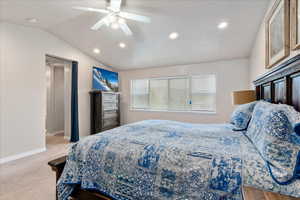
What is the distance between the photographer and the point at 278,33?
1.84 meters

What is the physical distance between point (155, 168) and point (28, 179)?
225 centimetres

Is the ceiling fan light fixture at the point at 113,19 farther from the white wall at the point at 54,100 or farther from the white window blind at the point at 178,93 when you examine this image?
the white wall at the point at 54,100

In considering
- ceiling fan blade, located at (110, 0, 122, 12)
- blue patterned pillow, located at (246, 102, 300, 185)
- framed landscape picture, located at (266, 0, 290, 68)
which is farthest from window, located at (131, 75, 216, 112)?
blue patterned pillow, located at (246, 102, 300, 185)

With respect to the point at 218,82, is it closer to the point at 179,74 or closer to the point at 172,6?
the point at 179,74

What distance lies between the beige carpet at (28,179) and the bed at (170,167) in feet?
2.33

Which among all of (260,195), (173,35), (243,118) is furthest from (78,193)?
(173,35)

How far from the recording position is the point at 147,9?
8.64 ft

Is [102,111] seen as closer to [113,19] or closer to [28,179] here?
[28,179]

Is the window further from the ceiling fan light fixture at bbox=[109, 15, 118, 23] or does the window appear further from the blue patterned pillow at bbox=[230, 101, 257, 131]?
the ceiling fan light fixture at bbox=[109, 15, 118, 23]

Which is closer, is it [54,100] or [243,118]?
[243,118]

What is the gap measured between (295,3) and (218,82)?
274cm

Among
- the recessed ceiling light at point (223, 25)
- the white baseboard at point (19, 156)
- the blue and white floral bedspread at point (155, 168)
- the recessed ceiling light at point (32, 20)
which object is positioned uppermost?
the recessed ceiling light at point (32, 20)

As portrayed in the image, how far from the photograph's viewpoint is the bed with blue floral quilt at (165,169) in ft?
3.26

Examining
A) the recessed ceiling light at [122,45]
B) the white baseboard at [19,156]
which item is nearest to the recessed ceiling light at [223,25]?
the recessed ceiling light at [122,45]
